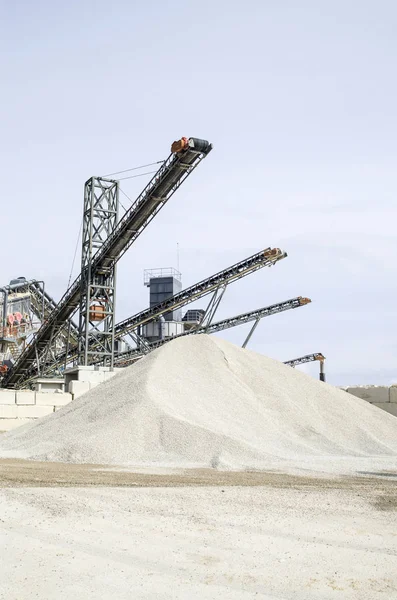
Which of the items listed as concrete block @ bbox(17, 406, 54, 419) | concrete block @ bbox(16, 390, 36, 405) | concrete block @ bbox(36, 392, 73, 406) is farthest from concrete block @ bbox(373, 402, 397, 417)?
concrete block @ bbox(16, 390, 36, 405)

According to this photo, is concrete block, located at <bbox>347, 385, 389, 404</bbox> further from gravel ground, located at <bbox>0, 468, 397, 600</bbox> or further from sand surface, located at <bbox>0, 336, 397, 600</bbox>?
gravel ground, located at <bbox>0, 468, 397, 600</bbox>

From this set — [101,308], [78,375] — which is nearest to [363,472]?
[78,375]

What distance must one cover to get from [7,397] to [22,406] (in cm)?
57

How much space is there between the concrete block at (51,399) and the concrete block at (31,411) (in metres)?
0.19

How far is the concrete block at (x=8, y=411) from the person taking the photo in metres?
19.9

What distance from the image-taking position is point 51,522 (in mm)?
6586

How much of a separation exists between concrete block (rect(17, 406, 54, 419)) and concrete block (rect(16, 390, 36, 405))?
9.0 inches

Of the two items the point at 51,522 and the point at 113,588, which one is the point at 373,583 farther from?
the point at 51,522

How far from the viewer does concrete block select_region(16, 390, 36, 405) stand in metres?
20.6

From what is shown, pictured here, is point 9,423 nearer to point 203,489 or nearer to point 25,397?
point 25,397

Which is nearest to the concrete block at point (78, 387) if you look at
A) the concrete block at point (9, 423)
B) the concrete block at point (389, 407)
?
the concrete block at point (9, 423)

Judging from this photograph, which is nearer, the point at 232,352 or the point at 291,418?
the point at 291,418

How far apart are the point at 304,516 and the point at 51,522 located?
2.88m

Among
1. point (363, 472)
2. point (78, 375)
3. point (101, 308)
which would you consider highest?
point (101, 308)
